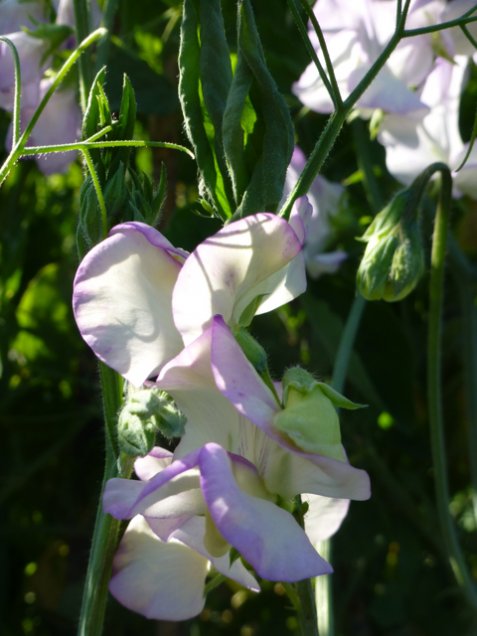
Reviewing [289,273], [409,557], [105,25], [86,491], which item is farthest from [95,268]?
[86,491]

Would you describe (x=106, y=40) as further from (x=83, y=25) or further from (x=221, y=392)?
(x=221, y=392)

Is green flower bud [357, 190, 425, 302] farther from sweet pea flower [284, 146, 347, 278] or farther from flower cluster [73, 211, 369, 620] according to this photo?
sweet pea flower [284, 146, 347, 278]

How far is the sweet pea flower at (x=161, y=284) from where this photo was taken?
1.20ft

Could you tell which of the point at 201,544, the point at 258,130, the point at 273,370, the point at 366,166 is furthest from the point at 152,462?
the point at 273,370

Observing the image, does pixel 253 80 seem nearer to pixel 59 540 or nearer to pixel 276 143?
pixel 276 143

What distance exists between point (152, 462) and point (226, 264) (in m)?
0.09

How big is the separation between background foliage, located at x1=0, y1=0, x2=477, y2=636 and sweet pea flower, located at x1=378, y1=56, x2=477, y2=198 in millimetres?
101

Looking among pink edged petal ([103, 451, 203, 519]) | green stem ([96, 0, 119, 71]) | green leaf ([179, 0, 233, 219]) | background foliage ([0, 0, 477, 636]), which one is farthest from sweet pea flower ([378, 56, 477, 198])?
pink edged petal ([103, 451, 203, 519])

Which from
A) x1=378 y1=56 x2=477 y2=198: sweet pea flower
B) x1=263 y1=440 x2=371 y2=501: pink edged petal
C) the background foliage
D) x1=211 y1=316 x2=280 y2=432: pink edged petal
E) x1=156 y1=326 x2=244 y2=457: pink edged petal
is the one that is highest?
x1=211 y1=316 x2=280 y2=432: pink edged petal

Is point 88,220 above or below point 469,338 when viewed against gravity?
above

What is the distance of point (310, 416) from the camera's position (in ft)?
1.17

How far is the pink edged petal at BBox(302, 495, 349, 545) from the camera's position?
463 millimetres

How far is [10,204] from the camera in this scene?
1.09 metres

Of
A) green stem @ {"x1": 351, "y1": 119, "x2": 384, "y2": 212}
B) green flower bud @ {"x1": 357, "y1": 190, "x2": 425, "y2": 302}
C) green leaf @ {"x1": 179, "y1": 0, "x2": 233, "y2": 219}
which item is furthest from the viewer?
green stem @ {"x1": 351, "y1": 119, "x2": 384, "y2": 212}
